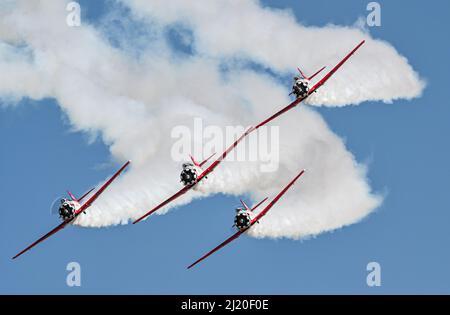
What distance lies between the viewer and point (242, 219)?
123 metres

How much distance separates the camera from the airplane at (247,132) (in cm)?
12350

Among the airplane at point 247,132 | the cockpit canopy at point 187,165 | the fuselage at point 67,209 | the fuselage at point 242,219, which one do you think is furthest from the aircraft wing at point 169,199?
the fuselage at point 67,209

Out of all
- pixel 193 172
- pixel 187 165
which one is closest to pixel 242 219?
pixel 193 172

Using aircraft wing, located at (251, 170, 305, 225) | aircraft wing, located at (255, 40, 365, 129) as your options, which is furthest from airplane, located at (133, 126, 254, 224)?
aircraft wing, located at (251, 170, 305, 225)

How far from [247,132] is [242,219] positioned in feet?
28.9

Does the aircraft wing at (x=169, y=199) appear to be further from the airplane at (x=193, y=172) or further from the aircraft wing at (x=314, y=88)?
the aircraft wing at (x=314, y=88)

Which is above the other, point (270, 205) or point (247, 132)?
point (247, 132)

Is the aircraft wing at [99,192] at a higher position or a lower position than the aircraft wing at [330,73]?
lower

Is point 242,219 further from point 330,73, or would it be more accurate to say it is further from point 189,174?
point 330,73

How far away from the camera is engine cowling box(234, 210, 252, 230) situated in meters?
122

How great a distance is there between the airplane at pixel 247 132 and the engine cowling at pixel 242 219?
15.8 ft

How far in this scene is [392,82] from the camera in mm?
132000
